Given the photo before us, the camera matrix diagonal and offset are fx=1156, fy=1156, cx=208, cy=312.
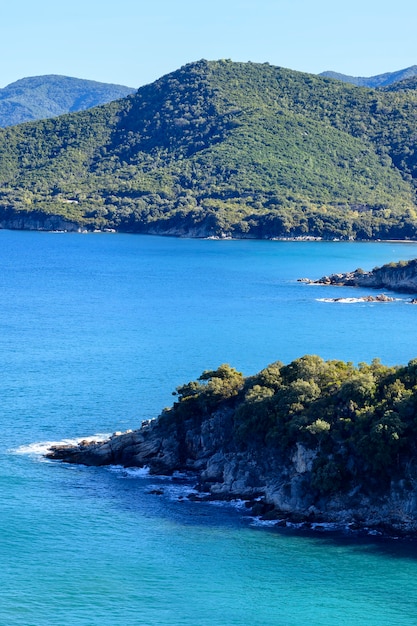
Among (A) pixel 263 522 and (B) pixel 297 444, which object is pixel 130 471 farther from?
(A) pixel 263 522

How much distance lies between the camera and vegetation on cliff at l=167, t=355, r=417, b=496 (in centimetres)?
4166

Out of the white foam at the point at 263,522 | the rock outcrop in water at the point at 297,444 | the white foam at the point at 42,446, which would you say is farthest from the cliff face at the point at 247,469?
the white foam at the point at 42,446

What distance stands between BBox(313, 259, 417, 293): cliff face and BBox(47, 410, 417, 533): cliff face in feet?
247

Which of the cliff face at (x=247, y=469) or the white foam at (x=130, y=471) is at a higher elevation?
the cliff face at (x=247, y=469)

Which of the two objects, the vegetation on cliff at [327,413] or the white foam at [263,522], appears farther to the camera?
the vegetation on cliff at [327,413]

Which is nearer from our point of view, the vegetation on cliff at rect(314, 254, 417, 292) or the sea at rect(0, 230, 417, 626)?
the sea at rect(0, 230, 417, 626)

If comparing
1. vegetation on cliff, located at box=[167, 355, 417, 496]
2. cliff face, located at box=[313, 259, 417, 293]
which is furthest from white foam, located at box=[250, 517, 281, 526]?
cliff face, located at box=[313, 259, 417, 293]

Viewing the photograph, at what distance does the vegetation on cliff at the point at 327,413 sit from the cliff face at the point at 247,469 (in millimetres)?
341

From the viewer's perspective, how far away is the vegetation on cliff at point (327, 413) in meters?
41.7

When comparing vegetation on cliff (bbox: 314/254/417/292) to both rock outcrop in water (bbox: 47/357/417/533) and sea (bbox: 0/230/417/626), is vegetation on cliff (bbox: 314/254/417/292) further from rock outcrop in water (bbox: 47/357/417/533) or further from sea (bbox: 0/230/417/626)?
rock outcrop in water (bbox: 47/357/417/533)

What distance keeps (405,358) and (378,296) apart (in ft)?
133

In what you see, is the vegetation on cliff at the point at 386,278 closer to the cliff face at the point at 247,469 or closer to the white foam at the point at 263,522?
the cliff face at the point at 247,469

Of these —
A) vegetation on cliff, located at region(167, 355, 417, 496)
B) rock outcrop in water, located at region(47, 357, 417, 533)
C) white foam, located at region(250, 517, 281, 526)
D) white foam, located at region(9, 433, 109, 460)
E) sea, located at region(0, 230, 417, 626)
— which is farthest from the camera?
white foam, located at region(9, 433, 109, 460)

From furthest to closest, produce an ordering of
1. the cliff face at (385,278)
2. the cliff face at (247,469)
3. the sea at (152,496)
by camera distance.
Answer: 1. the cliff face at (385,278)
2. the cliff face at (247,469)
3. the sea at (152,496)
